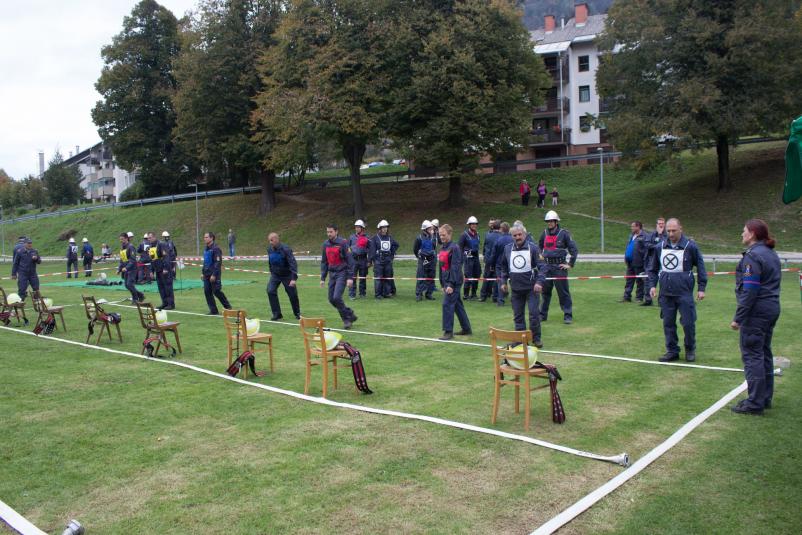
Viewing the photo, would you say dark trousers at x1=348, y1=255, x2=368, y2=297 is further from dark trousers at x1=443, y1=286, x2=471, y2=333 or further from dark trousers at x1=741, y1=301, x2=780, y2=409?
dark trousers at x1=741, y1=301, x2=780, y2=409

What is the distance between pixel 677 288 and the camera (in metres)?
9.84

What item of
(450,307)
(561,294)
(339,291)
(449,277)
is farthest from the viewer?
(561,294)

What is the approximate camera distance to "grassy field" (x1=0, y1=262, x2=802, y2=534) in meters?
5.17

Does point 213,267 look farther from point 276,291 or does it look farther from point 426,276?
point 426,276

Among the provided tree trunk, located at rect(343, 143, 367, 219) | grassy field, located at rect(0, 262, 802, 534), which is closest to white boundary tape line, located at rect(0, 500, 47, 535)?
grassy field, located at rect(0, 262, 802, 534)

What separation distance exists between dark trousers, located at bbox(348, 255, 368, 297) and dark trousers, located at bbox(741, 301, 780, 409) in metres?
12.7

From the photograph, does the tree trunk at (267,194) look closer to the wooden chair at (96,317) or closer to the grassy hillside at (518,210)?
the grassy hillside at (518,210)

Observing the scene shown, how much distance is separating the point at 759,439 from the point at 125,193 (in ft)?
211

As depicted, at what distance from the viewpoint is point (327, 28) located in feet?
125

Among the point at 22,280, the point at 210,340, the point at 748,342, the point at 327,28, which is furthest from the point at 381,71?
the point at 748,342

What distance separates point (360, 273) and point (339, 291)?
6055mm

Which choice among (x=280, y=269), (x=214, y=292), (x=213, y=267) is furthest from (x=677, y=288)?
(x=214, y=292)

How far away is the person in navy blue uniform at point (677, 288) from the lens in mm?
9844

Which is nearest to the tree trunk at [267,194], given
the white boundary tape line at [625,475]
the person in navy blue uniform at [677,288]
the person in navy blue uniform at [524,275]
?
the person in navy blue uniform at [524,275]
